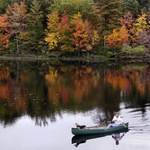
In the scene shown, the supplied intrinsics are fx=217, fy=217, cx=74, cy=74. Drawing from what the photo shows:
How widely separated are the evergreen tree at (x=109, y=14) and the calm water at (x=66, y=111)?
31.5 metres

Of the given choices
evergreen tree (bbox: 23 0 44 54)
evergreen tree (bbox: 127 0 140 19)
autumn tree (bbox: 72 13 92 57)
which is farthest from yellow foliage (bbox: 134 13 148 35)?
evergreen tree (bbox: 23 0 44 54)

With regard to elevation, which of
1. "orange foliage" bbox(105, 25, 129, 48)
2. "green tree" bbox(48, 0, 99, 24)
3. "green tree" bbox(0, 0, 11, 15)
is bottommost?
"orange foliage" bbox(105, 25, 129, 48)

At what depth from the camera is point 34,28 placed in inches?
2485

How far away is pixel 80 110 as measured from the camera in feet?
54.4

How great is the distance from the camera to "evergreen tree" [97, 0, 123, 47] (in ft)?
179

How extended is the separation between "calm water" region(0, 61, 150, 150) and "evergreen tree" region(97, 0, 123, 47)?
3145 cm

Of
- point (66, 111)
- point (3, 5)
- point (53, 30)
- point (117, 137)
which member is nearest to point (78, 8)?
point (53, 30)

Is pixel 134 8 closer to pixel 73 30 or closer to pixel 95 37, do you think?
pixel 95 37

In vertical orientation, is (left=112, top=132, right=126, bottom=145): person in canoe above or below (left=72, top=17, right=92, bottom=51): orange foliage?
below

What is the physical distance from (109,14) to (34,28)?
2198cm

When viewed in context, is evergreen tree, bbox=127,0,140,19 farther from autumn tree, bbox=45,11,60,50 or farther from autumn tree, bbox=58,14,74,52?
autumn tree, bbox=45,11,60,50

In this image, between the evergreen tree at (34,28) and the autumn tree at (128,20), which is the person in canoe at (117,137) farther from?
the autumn tree at (128,20)

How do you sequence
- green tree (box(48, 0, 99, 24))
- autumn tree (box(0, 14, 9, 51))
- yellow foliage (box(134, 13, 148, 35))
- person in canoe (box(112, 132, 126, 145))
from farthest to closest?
autumn tree (box(0, 14, 9, 51)), yellow foliage (box(134, 13, 148, 35)), green tree (box(48, 0, 99, 24)), person in canoe (box(112, 132, 126, 145))

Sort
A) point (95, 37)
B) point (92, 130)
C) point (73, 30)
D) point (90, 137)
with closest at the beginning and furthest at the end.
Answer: point (92, 130)
point (90, 137)
point (95, 37)
point (73, 30)
